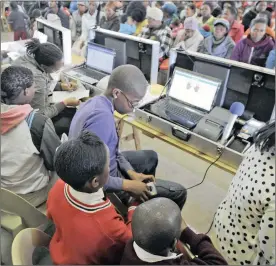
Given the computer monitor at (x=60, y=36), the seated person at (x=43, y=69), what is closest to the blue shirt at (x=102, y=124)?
the seated person at (x=43, y=69)

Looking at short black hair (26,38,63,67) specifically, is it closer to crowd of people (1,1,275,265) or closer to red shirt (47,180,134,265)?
crowd of people (1,1,275,265)

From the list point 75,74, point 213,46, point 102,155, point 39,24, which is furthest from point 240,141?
point 39,24

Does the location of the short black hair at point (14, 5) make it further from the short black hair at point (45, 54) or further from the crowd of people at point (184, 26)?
the short black hair at point (45, 54)

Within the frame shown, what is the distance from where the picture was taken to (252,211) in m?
0.99

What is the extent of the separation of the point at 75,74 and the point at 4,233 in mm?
1658

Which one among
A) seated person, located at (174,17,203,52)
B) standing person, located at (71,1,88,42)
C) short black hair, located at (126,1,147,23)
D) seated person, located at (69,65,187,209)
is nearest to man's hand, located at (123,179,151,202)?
seated person, located at (69,65,187,209)

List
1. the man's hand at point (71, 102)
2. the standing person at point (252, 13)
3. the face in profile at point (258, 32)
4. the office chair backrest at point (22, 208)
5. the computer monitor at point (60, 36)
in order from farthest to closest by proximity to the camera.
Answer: the standing person at point (252, 13) < the face in profile at point (258, 32) < the computer monitor at point (60, 36) < the man's hand at point (71, 102) < the office chair backrest at point (22, 208)

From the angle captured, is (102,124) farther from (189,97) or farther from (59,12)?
(59,12)

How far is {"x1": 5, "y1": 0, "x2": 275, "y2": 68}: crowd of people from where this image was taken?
10.5 ft

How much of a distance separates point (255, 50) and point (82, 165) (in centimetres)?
282

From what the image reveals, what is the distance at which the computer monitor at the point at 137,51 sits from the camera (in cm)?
221

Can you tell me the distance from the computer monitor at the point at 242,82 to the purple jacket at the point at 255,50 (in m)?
1.54

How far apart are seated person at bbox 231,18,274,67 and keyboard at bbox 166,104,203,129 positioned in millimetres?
1725

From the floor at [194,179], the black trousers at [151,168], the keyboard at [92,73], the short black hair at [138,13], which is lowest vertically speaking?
the floor at [194,179]
